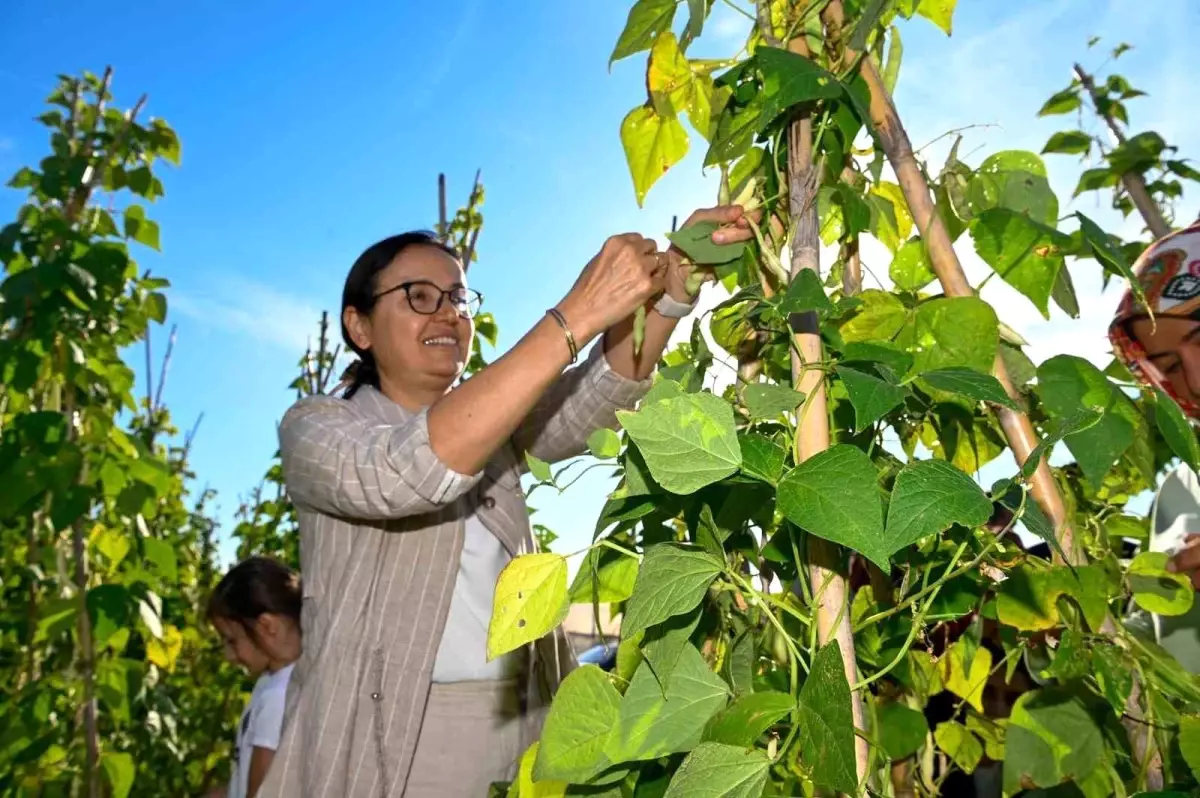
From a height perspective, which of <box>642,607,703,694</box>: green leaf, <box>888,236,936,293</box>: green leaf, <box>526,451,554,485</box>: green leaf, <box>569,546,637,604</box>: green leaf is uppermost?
<box>888,236,936,293</box>: green leaf

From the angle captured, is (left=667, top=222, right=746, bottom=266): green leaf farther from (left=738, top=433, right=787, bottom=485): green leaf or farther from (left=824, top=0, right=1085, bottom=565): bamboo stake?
(left=738, top=433, right=787, bottom=485): green leaf

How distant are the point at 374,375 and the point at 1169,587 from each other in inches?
47.2

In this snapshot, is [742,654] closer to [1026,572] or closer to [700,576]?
[700,576]

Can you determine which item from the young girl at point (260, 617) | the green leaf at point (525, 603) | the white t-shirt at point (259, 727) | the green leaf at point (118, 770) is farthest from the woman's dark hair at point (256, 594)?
the green leaf at point (525, 603)

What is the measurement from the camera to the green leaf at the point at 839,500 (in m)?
0.45

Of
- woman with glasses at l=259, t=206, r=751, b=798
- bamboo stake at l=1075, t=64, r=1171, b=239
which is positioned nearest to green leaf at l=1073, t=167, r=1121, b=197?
bamboo stake at l=1075, t=64, r=1171, b=239

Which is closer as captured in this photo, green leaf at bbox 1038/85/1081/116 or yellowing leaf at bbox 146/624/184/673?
green leaf at bbox 1038/85/1081/116

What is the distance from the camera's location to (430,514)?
1.32 m

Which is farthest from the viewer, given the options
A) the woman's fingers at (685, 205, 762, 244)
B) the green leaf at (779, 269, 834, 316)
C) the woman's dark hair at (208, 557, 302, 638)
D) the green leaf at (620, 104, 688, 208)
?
the woman's dark hair at (208, 557, 302, 638)

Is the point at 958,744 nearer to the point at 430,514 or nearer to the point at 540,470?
the point at 540,470

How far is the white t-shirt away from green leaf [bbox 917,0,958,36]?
2.02 meters

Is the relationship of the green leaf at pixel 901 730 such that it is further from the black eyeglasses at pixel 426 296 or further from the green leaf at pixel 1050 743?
the black eyeglasses at pixel 426 296

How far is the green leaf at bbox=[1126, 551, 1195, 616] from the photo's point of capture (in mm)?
817

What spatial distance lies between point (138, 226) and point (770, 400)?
2.78 meters
